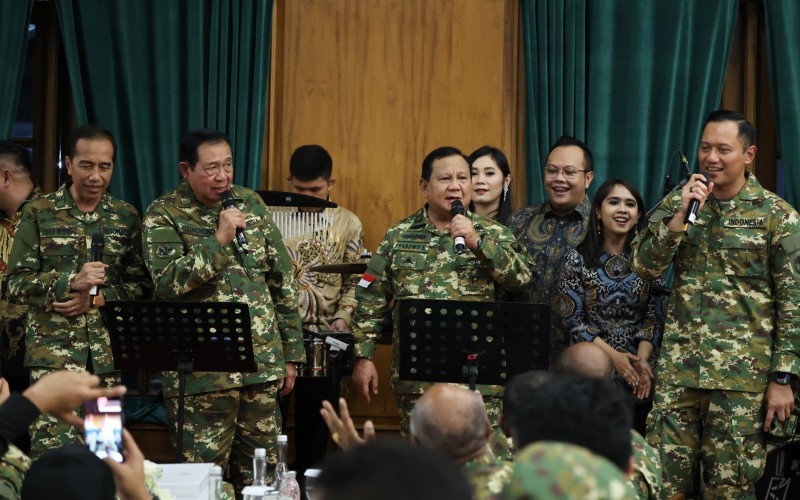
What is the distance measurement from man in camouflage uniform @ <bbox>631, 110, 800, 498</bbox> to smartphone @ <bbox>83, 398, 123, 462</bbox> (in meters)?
2.90

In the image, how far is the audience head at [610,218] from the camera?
17.9 feet

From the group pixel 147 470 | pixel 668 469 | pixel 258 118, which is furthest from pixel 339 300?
pixel 147 470

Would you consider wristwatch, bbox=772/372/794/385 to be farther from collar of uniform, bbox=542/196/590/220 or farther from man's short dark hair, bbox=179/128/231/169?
man's short dark hair, bbox=179/128/231/169

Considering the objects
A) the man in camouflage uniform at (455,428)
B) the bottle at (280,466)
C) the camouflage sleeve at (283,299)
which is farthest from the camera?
the camouflage sleeve at (283,299)

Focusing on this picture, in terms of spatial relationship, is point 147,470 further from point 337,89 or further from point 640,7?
point 640,7

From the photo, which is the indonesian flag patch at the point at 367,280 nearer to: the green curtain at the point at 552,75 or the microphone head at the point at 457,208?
the microphone head at the point at 457,208

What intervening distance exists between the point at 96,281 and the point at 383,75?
7.46 feet

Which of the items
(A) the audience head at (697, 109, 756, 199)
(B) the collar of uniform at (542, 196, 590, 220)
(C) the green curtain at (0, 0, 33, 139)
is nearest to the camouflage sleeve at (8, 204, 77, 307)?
(C) the green curtain at (0, 0, 33, 139)

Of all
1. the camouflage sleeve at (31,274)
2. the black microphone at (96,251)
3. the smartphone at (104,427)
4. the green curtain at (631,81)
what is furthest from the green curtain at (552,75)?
the smartphone at (104,427)

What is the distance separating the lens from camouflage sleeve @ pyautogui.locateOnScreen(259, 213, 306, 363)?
5430 mm

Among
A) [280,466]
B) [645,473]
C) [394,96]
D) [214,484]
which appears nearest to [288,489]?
[280,466]

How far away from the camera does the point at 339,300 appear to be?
6.16 meters

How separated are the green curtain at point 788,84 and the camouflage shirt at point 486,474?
415cm

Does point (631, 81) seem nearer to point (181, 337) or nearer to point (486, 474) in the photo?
point (181, 337)
